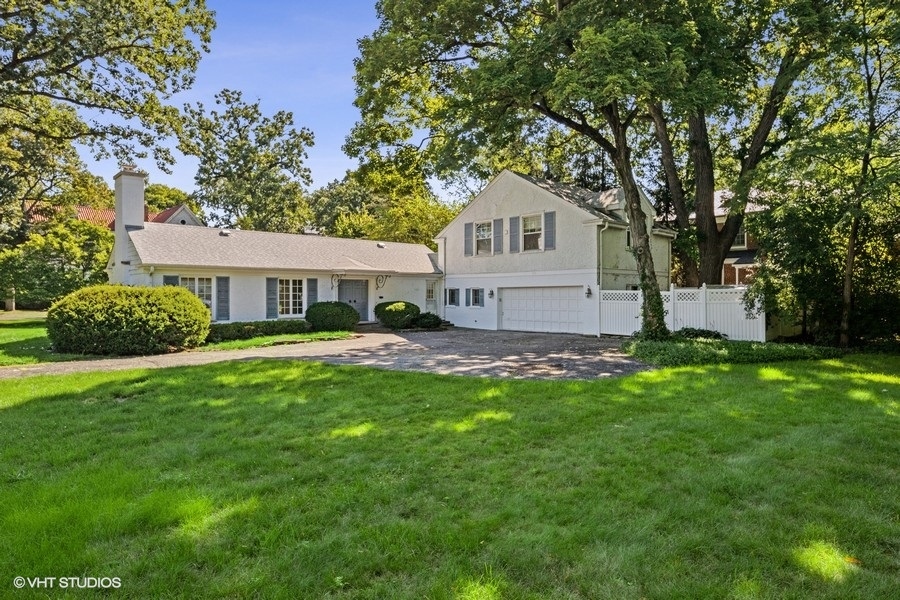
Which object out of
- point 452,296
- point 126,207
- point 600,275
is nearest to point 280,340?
point 126,207

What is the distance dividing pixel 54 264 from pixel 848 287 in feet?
103

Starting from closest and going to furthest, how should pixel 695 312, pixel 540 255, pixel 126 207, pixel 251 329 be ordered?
pixel 695 312
pixel 251 329
pixel 126 207
pixel 540 255

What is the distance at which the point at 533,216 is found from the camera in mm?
19516

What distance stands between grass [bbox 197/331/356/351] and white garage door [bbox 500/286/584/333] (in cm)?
637

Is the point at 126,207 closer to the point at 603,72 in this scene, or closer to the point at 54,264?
the point at 54,264

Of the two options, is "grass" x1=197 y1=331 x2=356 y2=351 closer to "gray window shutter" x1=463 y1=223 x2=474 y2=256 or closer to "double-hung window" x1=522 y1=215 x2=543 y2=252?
"gray window shutter" x1=463 y1=223 x2=474 y2=256

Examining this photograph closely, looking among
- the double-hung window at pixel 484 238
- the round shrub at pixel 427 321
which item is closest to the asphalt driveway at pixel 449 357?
the round shrub at pixel 427 321

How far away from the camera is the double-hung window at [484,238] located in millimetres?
21125

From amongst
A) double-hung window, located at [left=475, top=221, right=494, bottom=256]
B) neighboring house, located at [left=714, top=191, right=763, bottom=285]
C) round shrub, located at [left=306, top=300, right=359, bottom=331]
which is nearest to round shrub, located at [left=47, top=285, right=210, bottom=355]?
round shrub, located at [left=306, top=300, right=359, bottom=331]

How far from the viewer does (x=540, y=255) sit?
1916cm

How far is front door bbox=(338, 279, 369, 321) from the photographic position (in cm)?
2164

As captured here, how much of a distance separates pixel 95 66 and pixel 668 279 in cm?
2218

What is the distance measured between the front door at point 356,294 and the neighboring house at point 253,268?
43 millimetres

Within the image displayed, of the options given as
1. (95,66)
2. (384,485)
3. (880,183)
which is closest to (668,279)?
(880,183)
